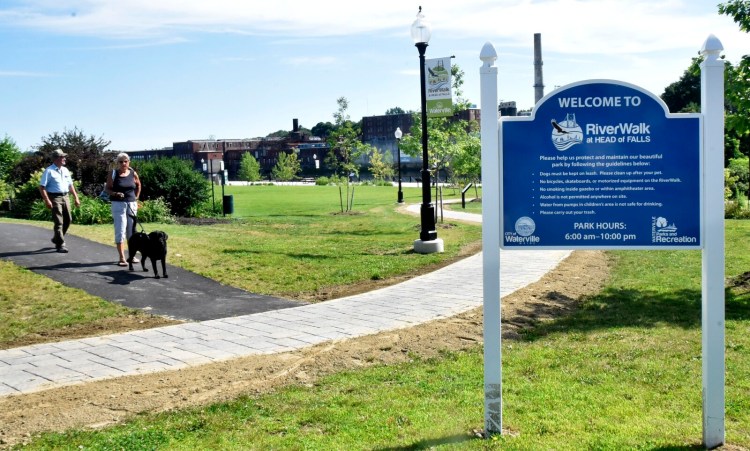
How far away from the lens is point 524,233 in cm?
493

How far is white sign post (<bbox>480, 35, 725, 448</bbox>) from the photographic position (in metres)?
4.72

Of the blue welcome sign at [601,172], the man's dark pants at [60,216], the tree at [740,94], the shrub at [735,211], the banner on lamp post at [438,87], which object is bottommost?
the shrub at [735,211]

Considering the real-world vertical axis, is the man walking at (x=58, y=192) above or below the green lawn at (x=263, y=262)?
above

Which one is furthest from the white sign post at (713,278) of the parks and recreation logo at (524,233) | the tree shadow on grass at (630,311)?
the tree shadow on grass at (630,311)

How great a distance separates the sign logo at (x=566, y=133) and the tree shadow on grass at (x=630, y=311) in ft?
11.2

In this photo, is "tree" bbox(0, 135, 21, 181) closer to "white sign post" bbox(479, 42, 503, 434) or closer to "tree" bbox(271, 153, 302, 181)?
"white sign post" bbox(479, 42, 503, 434)

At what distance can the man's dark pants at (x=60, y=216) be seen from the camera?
12727 mm

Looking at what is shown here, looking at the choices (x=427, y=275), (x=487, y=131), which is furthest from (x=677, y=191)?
(x=427, y=275)

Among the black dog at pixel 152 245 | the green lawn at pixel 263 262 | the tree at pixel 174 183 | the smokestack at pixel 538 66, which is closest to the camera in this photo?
the green lawn at pixel 263 262

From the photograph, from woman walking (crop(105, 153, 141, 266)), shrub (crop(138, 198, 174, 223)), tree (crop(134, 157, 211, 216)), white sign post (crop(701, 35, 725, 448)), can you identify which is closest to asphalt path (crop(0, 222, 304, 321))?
woman walking (crop(105, 153, 141, 266))

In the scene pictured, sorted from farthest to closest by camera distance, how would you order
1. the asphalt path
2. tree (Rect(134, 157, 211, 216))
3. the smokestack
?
1. tree (Rect(134, 157, 211, 216))
2. the smokestack
3. the asphalt path

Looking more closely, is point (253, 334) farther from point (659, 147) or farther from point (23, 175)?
point (23, 175)

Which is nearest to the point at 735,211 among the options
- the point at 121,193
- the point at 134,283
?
the point at 121,193

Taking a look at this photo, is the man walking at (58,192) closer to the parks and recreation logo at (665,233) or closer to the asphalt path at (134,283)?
the asphalt path at (134,283)
